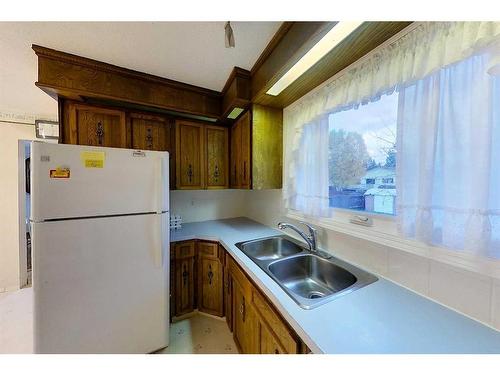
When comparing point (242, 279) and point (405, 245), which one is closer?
point (405, 245)

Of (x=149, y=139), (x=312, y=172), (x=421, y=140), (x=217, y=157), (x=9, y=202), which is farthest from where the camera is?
(x=9, y=202)

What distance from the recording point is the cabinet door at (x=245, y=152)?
172cm

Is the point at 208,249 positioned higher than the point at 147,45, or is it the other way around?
the point at 147,45

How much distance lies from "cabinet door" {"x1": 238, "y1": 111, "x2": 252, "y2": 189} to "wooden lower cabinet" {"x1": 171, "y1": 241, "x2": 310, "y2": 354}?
67 centimetres

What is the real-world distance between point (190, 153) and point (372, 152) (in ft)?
5.41

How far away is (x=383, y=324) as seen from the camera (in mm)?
677

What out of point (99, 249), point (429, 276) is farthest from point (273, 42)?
point (99, 249)

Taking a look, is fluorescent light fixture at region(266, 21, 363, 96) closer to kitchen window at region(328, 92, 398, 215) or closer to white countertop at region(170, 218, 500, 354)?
kitchen window at region(328, 92, 398, 215)

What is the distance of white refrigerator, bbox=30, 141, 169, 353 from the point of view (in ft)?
3.52

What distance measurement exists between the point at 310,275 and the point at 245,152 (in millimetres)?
1177

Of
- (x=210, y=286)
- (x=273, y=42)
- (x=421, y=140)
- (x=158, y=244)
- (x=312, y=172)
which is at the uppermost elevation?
(x=273, y=42)

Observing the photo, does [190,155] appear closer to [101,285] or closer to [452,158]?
[101,285]

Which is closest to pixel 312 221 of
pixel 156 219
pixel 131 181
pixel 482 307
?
pixel 482 307
